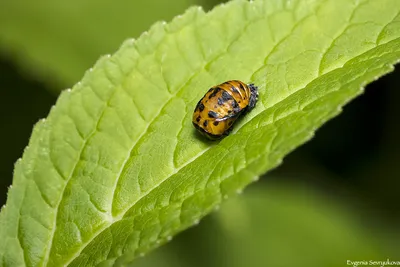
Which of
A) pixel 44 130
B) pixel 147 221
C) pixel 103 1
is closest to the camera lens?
pixel 147 221

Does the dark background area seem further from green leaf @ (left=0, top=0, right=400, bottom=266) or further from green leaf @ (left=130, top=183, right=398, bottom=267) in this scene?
green leaf @ (left=0, top=0, right=400, bottom=266)

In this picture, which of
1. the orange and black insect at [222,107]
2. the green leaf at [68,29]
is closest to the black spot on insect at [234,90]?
the orange and black insect at [222,107]

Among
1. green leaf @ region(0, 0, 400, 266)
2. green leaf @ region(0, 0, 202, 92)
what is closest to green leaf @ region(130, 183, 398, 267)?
green leaf @ region(0, 0, 202, 92)

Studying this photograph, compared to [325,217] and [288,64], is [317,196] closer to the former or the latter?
[325,217]

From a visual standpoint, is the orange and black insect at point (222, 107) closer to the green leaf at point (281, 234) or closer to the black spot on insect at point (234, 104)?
the black spot on insect at point (234, 104)

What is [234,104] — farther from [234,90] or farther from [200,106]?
[200,106]

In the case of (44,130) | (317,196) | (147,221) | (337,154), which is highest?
(337,154)

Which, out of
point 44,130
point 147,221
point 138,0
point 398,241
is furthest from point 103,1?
point 147,221
